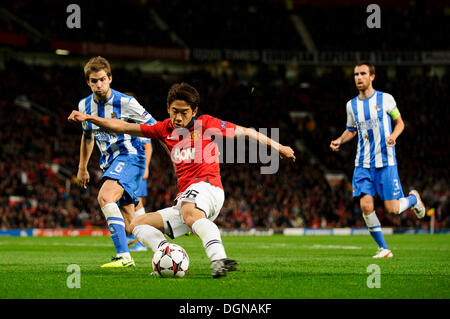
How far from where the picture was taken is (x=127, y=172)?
840 cm

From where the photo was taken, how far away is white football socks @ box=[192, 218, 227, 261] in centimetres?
585

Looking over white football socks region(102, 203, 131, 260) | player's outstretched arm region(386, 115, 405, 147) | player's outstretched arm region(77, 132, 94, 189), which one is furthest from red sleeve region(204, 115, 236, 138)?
player's outstretched arm region(386, 115, 405, 147)

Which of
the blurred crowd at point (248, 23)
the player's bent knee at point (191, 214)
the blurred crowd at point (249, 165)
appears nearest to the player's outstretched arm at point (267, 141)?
the player's bent knee at point (191, 214)

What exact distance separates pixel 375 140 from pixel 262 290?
5.21 m

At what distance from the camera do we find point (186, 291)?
5.09 m

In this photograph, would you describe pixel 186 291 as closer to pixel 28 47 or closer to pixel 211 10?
pixel 28 47

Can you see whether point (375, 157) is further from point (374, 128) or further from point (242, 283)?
point (242, 283)

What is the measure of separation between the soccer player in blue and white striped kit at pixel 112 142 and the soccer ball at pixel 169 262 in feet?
5.79

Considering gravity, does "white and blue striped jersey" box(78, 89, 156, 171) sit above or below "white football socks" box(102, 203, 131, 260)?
above

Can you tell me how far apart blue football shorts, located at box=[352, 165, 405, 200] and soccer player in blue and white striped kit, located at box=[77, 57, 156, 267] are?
3.29 meters

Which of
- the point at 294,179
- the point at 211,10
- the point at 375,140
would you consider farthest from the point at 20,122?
the point at 375,140

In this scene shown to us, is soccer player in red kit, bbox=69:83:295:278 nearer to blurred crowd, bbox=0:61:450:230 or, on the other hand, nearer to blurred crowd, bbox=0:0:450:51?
blurred crowd, bbox=0:61:450:230

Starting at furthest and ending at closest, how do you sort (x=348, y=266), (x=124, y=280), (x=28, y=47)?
(x=28, y=47) → (x=348, y=266) → (x=124, y=280)

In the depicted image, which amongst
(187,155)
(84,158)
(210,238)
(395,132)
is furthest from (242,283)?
(395,132)
